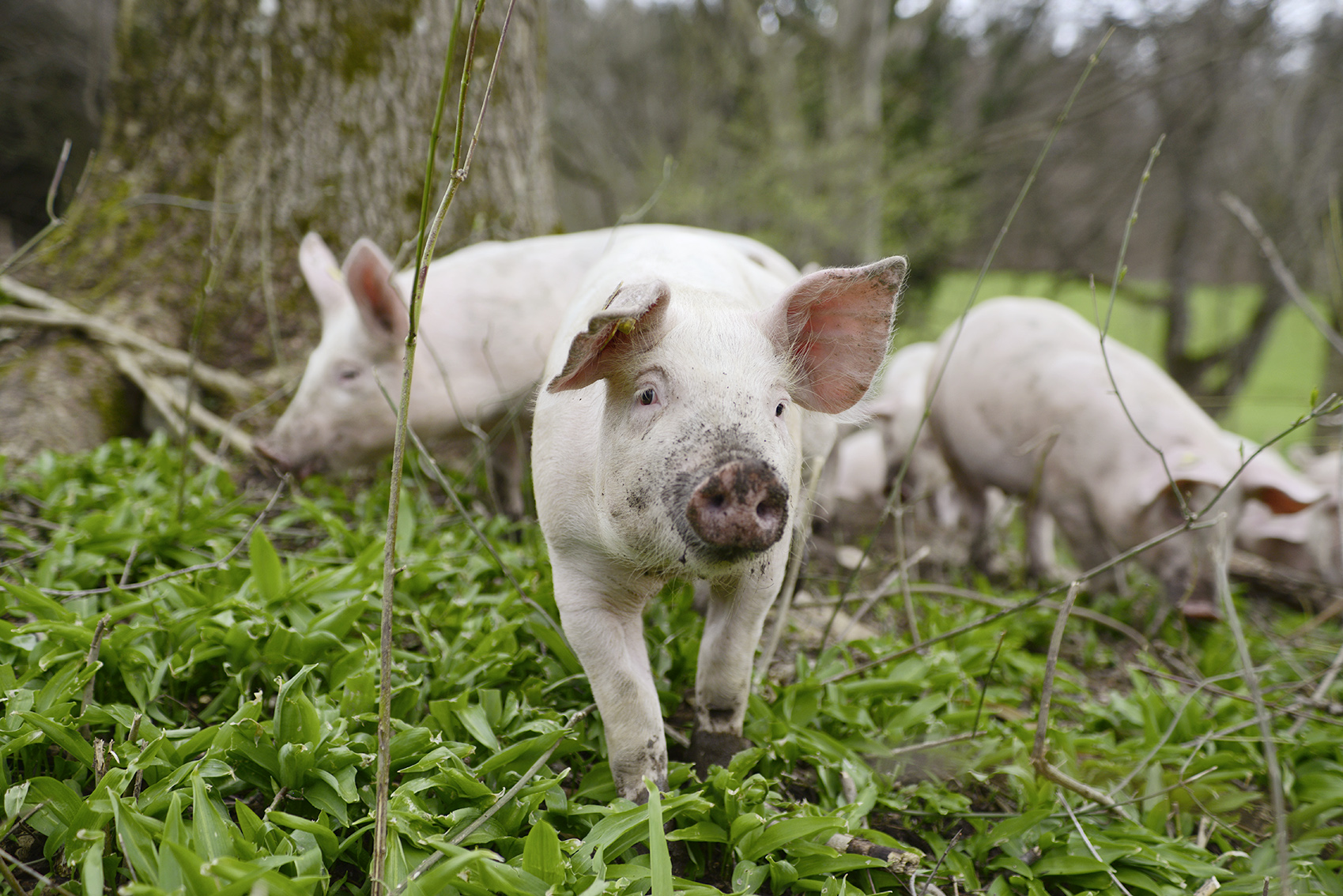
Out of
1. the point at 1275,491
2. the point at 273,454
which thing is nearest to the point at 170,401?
the point at 273,454

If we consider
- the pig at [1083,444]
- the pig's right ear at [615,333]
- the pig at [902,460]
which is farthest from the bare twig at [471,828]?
the pig at [902,460]

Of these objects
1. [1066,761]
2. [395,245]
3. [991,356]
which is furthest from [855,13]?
[1066,761]

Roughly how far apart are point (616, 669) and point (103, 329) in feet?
12.1

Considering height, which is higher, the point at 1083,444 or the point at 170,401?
the point at 170,401

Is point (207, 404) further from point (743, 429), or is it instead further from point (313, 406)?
point (743, 429)

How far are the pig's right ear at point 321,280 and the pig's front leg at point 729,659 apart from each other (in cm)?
261

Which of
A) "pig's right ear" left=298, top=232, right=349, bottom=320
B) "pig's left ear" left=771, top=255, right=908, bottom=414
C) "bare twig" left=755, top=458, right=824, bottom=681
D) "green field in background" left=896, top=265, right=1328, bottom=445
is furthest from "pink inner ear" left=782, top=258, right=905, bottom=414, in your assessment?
"green field in background" left=896, top=265, right=1328, bottom=445

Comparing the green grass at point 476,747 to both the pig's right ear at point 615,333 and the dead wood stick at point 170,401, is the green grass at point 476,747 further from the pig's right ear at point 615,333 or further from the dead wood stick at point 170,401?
the pig's right ear at point 615,333

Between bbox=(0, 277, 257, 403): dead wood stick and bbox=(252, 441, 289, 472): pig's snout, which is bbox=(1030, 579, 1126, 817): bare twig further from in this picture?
bbox=(0, 277, 257, 403): dead wood stick

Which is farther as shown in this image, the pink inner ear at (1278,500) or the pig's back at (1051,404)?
the pig's back at (1051,404)

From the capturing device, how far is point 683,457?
1.82m

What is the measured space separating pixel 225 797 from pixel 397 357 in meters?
2.30

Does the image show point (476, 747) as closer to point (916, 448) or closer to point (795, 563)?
point (795, 563)

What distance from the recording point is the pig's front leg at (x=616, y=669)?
2.15 metres
